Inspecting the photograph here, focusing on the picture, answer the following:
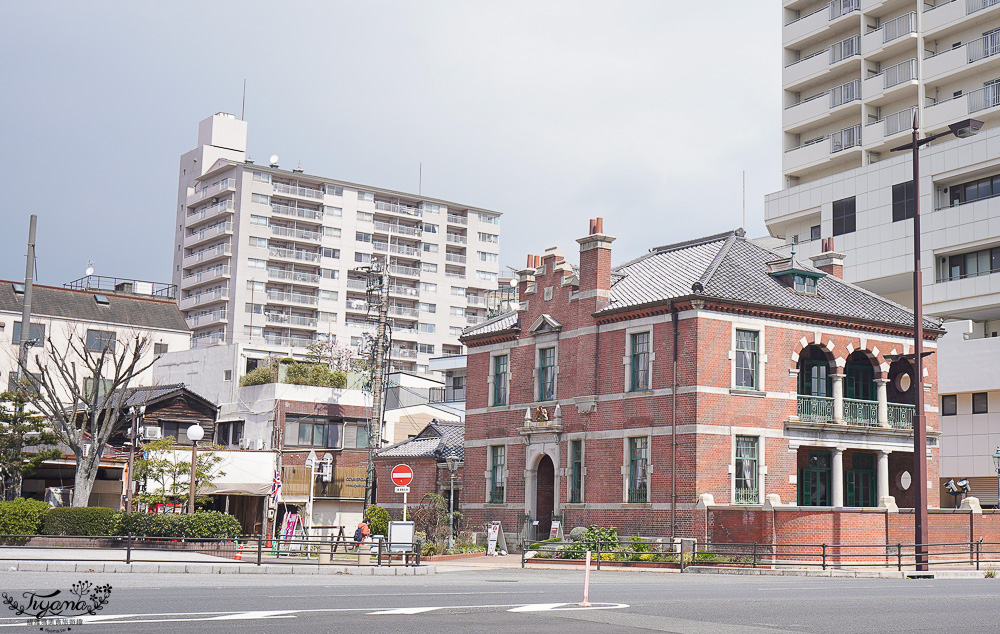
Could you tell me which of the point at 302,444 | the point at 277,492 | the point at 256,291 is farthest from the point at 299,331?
the point at 277,492

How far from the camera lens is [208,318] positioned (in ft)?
326

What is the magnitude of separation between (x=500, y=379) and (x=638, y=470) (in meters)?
9.11

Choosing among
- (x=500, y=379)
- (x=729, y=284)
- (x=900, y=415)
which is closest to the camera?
(x=729, y=284)

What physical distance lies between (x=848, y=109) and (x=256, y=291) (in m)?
53.1

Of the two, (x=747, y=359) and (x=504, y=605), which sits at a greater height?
(x=747, y=359)

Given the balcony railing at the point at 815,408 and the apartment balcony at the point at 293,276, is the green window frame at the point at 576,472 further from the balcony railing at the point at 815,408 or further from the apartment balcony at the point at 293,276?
the apartment balcony at the point at 293,276

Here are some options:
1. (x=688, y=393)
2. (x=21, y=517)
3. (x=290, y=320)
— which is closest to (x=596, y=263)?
(x=688, y=393)

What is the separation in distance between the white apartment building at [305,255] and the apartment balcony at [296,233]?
101 millimetres

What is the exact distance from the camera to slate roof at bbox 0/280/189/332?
241ft

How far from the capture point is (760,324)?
38.7 m

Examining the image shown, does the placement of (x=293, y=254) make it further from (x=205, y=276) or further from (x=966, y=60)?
(x=966, y=60)

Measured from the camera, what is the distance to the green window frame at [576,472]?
41.0 m

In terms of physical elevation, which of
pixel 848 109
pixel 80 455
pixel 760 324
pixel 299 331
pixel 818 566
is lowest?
pixel 818 566

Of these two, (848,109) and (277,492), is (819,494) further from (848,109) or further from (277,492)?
(848,109)
